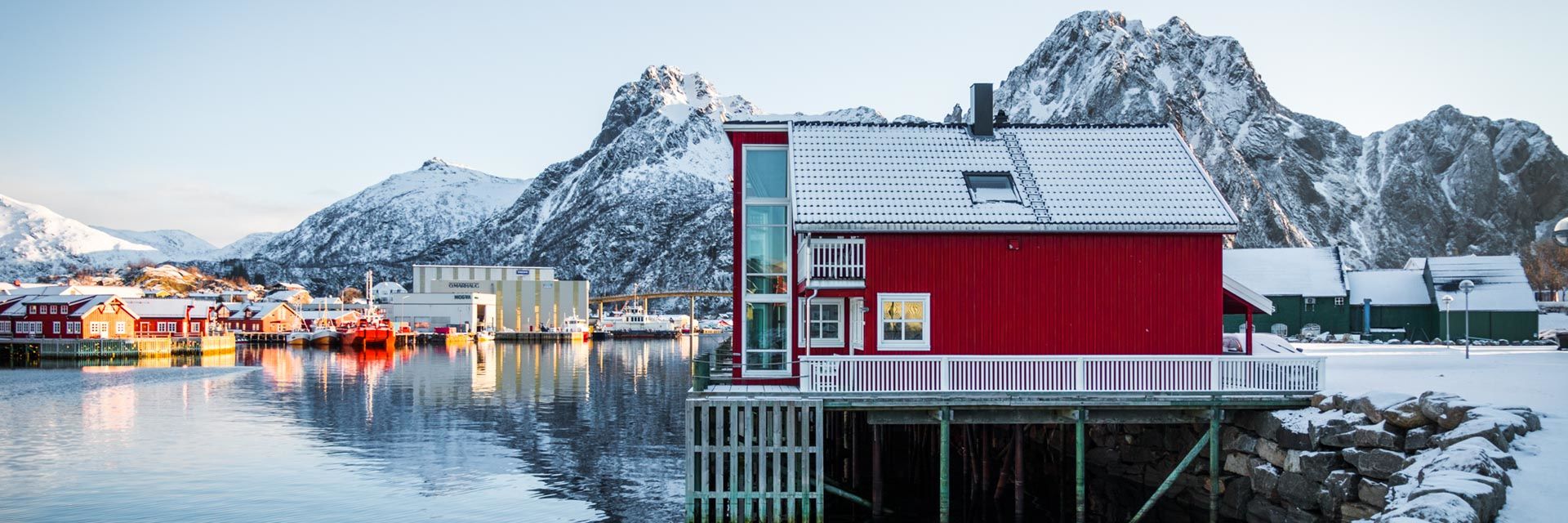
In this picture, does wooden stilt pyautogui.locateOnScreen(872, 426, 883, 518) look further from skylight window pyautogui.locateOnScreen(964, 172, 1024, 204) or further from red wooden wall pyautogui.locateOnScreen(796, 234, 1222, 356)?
skylight window pyautogui.locateOnScreen(964, 172, 1024, 204)

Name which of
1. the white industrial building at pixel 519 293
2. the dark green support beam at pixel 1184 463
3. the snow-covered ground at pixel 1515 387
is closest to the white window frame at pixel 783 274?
the dark green support beam at pixel 1184 463

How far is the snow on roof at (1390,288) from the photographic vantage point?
7119 centimetres

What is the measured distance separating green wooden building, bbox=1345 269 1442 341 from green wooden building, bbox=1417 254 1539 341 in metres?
0.51

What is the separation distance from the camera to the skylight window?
28.5 meters

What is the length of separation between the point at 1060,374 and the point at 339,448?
93.6ft

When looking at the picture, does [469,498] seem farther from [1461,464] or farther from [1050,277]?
[1461,464]

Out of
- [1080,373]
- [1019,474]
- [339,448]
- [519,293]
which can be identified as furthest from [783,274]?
[519,293]

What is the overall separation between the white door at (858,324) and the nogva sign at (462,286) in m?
167

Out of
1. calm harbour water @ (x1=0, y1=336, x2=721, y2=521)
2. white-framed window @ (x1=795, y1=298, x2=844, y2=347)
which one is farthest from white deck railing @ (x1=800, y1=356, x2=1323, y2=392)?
calm harbour water @ (x1=0, y1=336, x2=721, y2=521)

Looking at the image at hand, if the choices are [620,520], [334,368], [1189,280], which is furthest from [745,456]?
[334,368]

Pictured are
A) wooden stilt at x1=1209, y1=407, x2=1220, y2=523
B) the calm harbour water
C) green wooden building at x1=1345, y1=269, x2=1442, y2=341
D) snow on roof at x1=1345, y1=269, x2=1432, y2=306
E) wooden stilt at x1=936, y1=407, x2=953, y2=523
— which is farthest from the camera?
snow on roof at x1=1345, y1=269, x2=1432, y2=306

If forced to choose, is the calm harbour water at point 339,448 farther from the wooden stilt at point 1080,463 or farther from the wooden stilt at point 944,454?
the wooden stilt at point 1080,463

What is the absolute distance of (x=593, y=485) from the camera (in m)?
34.7

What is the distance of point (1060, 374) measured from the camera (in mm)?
25797
